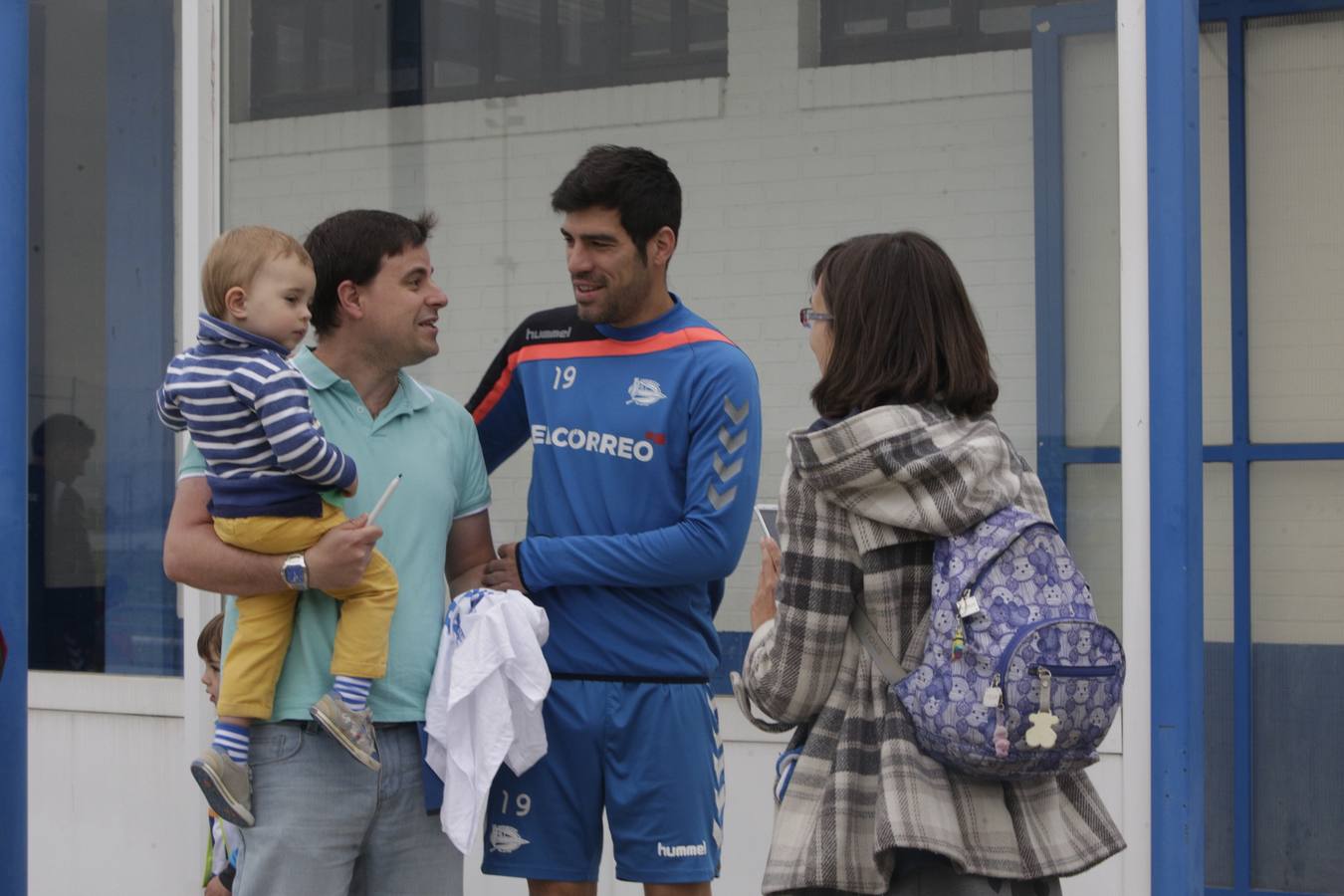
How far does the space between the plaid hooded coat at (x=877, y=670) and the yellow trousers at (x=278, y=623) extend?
742mm

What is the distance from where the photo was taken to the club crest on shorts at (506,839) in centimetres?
372

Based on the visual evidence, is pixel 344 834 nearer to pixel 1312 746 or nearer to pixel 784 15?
pixel 784 15

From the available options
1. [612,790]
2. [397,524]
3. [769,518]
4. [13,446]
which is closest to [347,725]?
[397,524]

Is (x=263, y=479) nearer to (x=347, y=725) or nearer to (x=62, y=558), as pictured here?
(x=347, y=725)

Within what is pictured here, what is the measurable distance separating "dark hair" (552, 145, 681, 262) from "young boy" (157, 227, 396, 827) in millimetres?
689

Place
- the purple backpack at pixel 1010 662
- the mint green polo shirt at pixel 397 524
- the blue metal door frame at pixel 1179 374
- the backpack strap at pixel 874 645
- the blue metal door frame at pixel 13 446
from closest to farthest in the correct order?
the purple backpack at pixel 1010 662 → the backpack strap at pixel 874 645 → the mint green polo shirt at pixel 397 524 → the blue metal door frame at pixel 13 446 → the blue metal door frame at pixel 1179 374

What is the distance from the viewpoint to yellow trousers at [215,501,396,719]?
327cm

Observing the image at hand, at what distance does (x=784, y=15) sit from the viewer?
19.0 feet

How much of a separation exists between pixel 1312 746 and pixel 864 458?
3.68m

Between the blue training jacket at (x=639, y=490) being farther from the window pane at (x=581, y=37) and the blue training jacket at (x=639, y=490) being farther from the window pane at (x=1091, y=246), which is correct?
the window pane at (x=581, y=37)

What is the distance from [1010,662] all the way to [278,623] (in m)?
1.37

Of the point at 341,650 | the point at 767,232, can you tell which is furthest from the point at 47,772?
the point at 341,650

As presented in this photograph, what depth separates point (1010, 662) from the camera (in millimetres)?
2783

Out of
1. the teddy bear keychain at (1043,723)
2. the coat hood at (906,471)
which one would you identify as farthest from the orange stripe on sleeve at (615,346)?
the teddy bear keychain at (1043,723)
